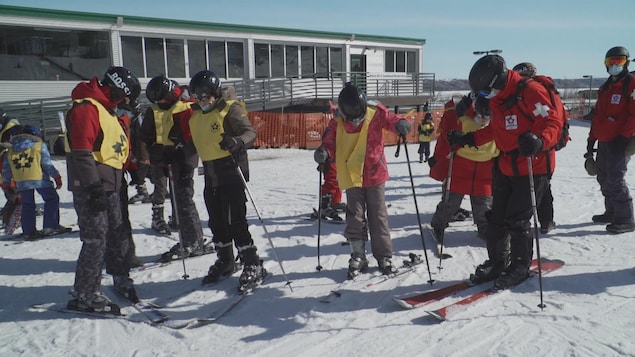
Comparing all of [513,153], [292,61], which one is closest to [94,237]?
[513,153]

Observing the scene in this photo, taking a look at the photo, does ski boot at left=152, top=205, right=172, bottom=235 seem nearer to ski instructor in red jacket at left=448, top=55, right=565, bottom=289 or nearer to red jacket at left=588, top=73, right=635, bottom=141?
ski instructor in red jacket at left=448, top=55, right=565, bottom=289

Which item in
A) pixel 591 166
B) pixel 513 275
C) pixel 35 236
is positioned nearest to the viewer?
pixel 513 275

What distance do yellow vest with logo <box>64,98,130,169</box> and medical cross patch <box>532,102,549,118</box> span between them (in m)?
3.57

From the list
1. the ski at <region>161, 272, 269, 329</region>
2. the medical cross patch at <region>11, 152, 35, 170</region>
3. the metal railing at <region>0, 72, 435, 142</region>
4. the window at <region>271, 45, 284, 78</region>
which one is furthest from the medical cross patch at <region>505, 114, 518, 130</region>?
the window at <region>271, 45, 284, 78</region>

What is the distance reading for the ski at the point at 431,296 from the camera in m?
3.59

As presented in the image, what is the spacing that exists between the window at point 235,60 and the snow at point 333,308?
1491cm

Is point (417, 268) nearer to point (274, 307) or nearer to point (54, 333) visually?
point (274, 307)

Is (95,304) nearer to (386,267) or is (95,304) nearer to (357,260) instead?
(357,260)

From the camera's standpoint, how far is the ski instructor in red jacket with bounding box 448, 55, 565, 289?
3.56 meters

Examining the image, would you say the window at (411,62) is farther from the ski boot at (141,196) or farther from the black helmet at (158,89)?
the black helmet at (158,89)

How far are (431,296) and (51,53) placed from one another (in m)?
17.1

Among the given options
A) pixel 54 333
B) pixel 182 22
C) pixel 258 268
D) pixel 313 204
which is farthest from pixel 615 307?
pixel 182 22

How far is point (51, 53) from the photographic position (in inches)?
623

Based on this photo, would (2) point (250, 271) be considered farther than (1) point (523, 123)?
Yes
